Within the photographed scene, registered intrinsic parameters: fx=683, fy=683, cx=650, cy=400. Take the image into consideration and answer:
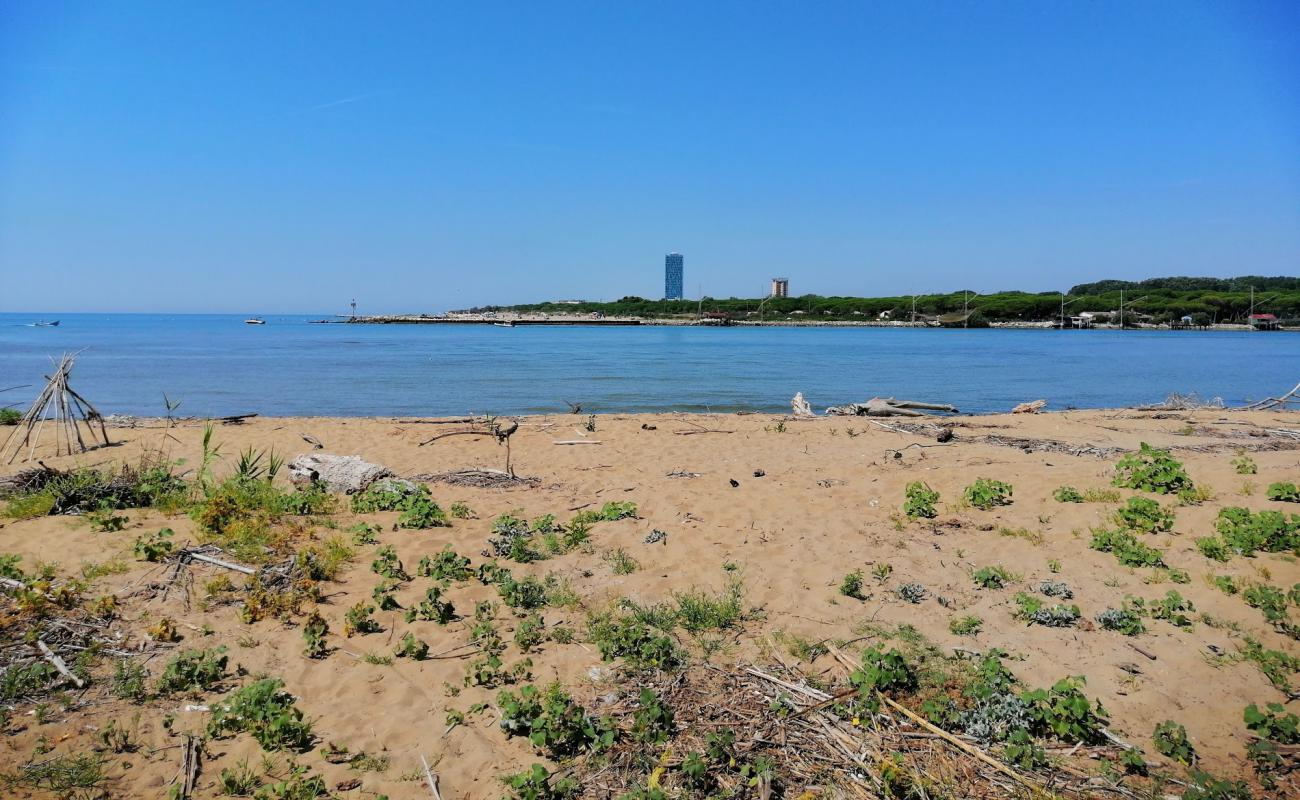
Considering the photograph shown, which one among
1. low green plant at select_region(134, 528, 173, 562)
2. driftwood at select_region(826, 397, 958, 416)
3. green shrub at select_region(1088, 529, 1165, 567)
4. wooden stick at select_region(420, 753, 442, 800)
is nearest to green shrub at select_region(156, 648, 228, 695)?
wooden stick at select_region(420, 753, 442, 800)

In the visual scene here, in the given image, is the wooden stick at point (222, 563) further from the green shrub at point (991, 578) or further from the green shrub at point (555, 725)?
the green shrub at point (991, 578)

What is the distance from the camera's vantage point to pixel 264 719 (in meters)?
3.99

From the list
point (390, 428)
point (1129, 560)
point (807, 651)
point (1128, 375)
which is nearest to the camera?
point (807, 651)

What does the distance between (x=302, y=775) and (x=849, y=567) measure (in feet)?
15.3

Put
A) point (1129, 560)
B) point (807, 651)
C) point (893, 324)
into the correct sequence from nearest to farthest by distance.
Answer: point (807, 651) < point (1129, 560) < point (893, 324)

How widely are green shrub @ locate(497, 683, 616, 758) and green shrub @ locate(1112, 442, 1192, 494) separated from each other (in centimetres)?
718

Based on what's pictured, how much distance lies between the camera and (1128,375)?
1318 inches

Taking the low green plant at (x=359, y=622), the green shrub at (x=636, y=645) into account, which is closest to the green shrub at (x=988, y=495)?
the green shrub at (x=636, y=645)

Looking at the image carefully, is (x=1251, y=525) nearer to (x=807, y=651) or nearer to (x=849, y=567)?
(x=849, y=567)

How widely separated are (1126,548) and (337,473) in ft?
28.6

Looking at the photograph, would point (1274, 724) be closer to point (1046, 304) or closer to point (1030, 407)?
point (1030, 407)

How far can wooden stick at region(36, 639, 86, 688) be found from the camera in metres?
4.23

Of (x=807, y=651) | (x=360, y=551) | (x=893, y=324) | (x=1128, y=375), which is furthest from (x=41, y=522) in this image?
(x=893, y=324)

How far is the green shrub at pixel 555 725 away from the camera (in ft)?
12.6
